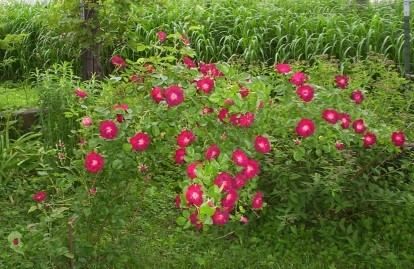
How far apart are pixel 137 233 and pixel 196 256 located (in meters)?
0.54

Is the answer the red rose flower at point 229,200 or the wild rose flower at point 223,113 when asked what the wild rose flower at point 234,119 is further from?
the red rose flower at point 229,200

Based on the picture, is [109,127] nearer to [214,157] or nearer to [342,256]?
[214,157]

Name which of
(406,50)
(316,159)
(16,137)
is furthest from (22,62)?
(316,159)

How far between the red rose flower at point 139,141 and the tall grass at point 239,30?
10.5ft

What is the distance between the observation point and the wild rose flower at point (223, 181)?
263 cm

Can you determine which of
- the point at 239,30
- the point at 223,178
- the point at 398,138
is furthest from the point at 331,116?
the point at 239,30

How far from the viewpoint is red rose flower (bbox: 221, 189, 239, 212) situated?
105 inches

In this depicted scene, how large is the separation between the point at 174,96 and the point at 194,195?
599 millimetres

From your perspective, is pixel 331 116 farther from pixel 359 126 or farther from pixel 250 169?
pixel 250 169

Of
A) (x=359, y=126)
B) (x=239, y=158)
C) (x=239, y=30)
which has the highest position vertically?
(x=239, y=158)

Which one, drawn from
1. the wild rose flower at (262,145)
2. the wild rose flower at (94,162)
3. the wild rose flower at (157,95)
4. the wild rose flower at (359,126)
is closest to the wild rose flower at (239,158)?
the wild rose flower at (262,145)

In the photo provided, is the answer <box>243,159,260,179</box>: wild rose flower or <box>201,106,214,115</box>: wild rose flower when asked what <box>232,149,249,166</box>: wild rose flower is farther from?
<box>201,106,214,115</box>: wild rose flower

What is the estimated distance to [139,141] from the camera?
2922 mm

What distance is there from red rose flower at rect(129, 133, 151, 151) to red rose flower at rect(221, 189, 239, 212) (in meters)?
0.45
